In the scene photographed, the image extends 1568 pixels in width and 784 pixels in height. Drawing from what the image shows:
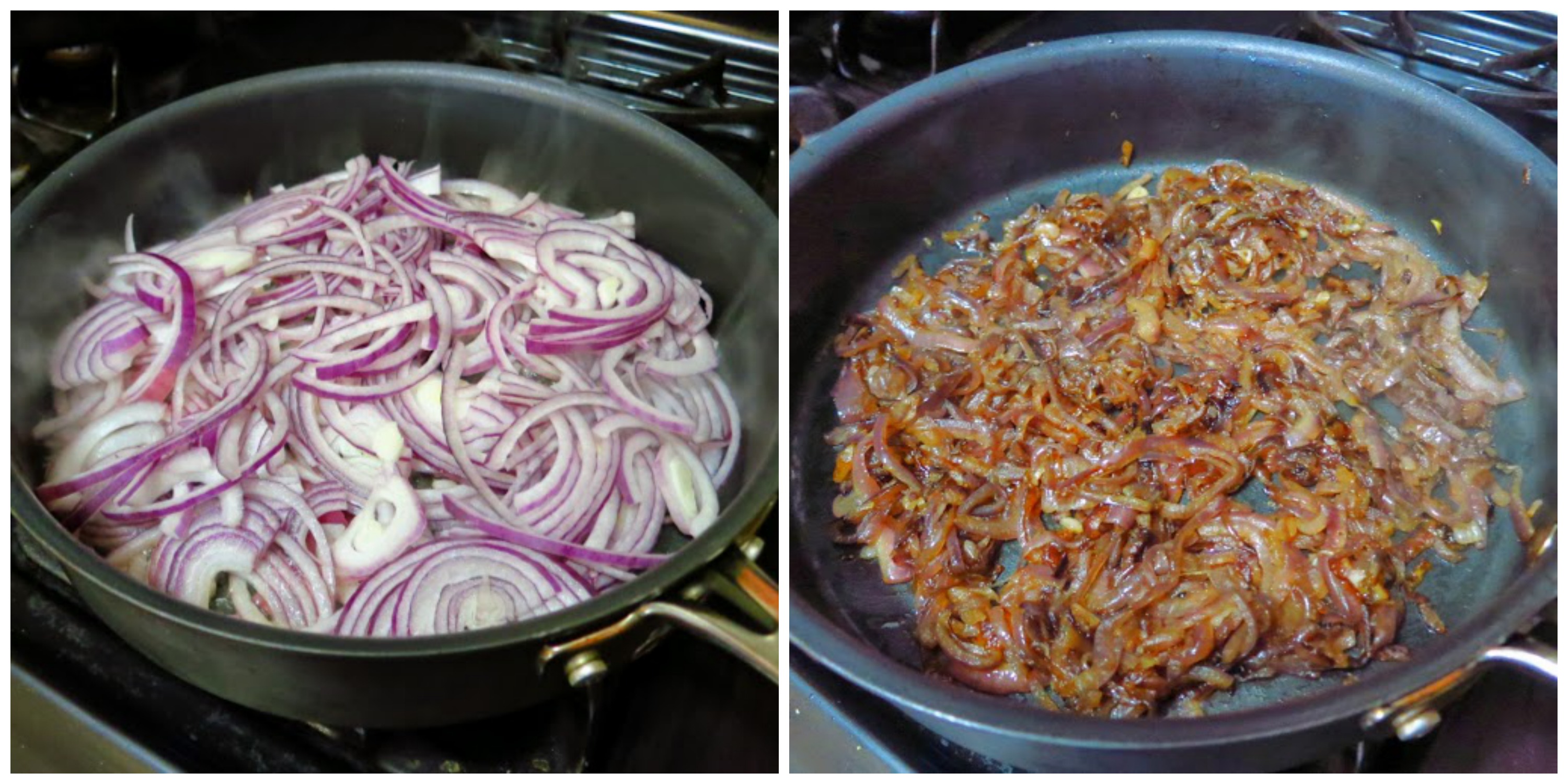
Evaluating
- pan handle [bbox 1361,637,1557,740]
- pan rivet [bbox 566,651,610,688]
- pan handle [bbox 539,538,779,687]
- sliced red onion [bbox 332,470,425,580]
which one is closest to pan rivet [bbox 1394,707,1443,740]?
pan handle [bbox 1361,637,1557,740]

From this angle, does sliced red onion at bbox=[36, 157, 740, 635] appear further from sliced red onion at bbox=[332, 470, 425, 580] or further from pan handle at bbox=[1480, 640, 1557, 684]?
pan handle at bbox=[1480, 640, 1557, 684]

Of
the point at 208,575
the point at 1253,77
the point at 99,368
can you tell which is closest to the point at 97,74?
the point at 99,368

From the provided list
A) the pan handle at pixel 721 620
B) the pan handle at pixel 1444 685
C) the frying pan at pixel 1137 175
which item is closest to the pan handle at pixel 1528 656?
the pan handle at pixel 1444 685

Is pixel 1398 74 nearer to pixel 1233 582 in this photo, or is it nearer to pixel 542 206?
pixel 1233 582

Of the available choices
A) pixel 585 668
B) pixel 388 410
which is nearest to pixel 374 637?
pixel 585 668

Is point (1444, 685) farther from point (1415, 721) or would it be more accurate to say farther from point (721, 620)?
point (721, 620)

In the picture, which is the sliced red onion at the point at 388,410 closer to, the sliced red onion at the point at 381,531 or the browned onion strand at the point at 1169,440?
the sliced red onion at the point at 381,531

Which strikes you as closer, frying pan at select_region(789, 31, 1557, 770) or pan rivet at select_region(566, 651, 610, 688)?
pan rivet at select_region(566, 651, 610, 688)
